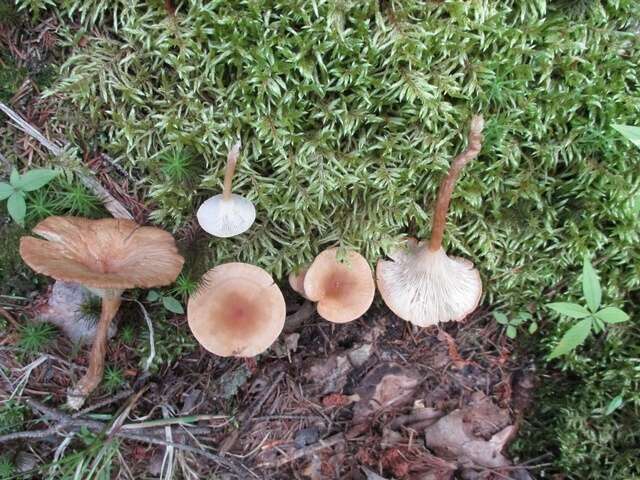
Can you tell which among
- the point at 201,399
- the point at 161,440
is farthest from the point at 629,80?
the point at 161,440

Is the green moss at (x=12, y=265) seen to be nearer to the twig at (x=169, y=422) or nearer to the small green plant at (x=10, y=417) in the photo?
the small green plant at (x=10, y=417)

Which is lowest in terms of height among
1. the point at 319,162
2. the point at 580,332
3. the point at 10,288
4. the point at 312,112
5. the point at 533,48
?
the point at 10,288

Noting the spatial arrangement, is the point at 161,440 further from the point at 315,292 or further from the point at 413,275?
the point at 413,275

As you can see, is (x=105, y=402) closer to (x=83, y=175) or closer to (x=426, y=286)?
(x=83, y=175)

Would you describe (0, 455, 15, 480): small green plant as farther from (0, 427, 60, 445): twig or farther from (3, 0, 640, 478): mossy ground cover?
(3, 0, 640, 478): mossy ground cover

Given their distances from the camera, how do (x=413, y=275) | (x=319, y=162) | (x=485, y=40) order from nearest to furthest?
(x=485, y=40), (x=319, y=162), (x=413, y=275)

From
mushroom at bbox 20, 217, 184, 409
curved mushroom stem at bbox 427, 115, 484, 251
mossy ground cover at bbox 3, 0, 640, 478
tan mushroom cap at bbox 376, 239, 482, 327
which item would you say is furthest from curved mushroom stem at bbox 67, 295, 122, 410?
curved mushroom stem at bbox 427, 115, 484, 251
